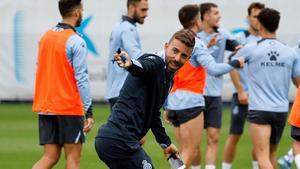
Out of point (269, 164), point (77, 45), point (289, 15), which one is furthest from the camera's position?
point (289, 15)

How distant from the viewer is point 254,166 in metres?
13.2

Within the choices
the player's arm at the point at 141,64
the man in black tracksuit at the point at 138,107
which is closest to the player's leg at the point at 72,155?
the man in black tracksuit at the point at 138,107

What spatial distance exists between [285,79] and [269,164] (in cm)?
103

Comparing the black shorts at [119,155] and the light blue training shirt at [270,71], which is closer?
the black shorts at [119,155]

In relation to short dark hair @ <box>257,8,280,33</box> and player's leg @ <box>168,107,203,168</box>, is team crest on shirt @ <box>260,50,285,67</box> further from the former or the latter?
player's leg @ <box>168,107,203,168</box>

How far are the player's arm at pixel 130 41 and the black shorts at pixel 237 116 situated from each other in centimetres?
231

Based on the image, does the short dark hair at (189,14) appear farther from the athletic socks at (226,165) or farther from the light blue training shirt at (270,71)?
the athletic socks at (226,165)

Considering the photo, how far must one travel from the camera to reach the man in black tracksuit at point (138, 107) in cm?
809

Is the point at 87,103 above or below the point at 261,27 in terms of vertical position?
below

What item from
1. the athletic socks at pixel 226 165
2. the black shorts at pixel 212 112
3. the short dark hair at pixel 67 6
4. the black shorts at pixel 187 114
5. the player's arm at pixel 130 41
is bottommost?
the athletic socks at pixel 226 165

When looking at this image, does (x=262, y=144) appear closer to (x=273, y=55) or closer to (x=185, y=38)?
(x=273, y=55)

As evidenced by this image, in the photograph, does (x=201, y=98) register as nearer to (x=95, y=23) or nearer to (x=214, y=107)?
(x=214, y=107)

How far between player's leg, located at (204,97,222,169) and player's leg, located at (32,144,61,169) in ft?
9.84

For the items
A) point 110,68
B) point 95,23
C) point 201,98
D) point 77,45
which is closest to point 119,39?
point 110,68
